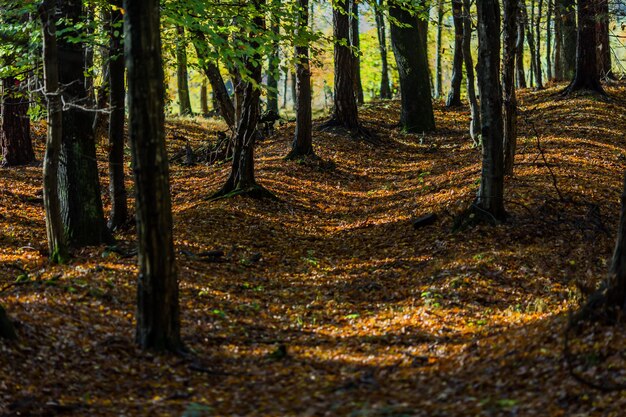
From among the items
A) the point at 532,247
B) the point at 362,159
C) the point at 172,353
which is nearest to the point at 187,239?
the point at 172,353

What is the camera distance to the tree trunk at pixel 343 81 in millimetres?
20516

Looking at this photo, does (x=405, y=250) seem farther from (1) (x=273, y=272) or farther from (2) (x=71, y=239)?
(2) (x=71, y=239)

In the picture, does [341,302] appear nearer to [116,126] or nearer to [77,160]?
[77,160]

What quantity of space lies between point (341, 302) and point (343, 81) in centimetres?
1283

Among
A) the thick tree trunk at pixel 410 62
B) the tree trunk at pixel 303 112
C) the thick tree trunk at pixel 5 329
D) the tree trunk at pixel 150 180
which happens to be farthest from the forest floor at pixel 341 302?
the thick tree trunk at pixel 410 62

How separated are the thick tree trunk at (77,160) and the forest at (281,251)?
3 cm

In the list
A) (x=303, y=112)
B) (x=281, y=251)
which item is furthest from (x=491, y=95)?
(x=303, y=112)

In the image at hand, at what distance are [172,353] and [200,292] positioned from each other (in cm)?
260

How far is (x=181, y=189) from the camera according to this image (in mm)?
17375

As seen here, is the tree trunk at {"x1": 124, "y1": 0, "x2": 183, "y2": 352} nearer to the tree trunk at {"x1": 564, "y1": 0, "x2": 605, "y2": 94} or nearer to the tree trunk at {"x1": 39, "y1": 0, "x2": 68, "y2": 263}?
the tree trunk at {"x1": 39, "y1": 0, "x2": 68, "y2": 263}

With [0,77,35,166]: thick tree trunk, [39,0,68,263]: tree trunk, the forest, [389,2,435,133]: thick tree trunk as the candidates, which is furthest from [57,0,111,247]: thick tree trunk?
[389,2,435,133]: thick tree trunk

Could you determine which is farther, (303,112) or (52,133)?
(303,112)

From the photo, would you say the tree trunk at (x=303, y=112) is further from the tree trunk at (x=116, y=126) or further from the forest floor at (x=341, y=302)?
the tree trunk at (x=116, y=126)

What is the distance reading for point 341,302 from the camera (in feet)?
32.5
